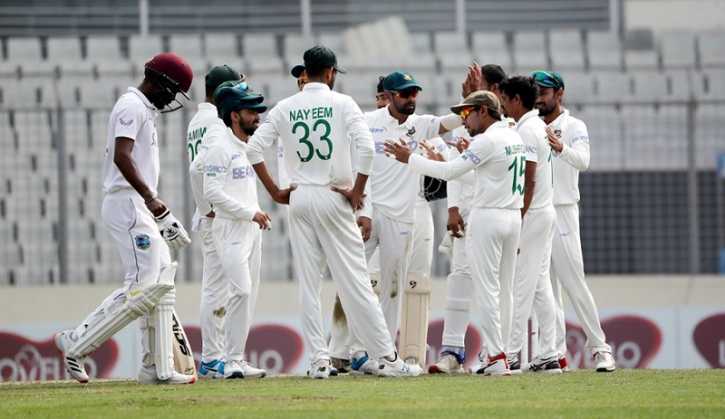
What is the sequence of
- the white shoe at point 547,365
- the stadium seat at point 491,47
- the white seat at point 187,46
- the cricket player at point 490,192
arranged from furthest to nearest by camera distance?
the white seat at point 187,46
the stadium seat at point 491,47
the white shoe at point 547,365
the cricket player at point 490,192

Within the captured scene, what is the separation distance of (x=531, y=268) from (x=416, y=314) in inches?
37.4

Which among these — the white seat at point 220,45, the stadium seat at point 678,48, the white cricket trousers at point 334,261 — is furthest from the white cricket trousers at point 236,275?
the stadium seat at point 678,48

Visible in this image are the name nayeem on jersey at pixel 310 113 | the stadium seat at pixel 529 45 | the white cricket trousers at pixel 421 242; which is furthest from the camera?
the stadium seat at pixel 529 45

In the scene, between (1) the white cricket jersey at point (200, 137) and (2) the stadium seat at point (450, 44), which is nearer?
(1) the white cricket jersey at point (200, 137)

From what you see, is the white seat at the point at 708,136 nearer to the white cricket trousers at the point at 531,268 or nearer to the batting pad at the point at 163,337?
the white cricket trousers at the point at 531,268

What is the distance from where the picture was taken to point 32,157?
13.3 metres

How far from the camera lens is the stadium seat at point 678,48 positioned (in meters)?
19.0

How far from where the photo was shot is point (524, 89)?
26.3 feet

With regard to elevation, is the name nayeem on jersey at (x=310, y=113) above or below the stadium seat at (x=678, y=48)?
below

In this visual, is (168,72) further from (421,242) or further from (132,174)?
(421,242)

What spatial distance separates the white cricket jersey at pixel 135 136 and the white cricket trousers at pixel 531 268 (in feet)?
8.49

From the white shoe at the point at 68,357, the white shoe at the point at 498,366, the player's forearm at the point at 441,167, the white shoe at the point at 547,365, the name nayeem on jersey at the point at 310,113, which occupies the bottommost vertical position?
the white shoe at the point at 547,365

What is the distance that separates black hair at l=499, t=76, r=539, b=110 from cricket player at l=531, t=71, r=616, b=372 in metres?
0.31

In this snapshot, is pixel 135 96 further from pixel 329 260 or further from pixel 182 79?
pixel 329 260
